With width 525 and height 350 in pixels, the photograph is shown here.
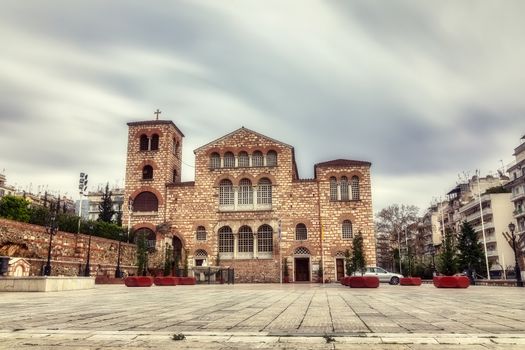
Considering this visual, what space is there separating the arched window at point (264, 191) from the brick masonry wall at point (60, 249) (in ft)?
44.3

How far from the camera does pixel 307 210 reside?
136 feet

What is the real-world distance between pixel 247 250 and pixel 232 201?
5175 mm

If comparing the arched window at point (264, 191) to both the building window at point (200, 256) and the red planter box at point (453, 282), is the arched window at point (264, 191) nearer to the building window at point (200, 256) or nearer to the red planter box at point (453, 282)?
the building window at point (200, 256)

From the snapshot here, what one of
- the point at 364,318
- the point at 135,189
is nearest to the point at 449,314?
the point at 364,318

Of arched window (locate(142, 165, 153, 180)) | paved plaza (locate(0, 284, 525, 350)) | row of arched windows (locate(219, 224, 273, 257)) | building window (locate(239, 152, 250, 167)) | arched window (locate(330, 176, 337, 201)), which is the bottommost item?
paved plaza (locate(0, 284, 525, 350))

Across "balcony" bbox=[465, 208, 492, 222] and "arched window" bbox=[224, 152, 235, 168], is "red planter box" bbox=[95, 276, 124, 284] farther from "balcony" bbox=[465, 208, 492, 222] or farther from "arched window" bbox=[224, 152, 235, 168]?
"balcony" bbox=[465, 208, 492, 222]

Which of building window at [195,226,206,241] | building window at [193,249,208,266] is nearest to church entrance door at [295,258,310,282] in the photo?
building window at [193,249,208,266]

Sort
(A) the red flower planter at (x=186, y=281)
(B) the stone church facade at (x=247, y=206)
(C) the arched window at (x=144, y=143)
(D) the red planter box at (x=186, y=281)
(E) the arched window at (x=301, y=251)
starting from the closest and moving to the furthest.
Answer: (A) the red flower planter at (x=186, y=281) → (D) the red planter box at (x=186, y=281) → (B) the stone church facade at (x=247, y=206) → (E) the arched window at (x=301, y=251) → (C) the arched window at (x=144, y=143)

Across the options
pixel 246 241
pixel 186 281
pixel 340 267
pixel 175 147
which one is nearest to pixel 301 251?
pixel 340 267

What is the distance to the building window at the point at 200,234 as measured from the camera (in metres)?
41.8

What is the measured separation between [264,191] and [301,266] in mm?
8267

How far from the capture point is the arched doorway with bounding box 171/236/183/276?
39.8 metres

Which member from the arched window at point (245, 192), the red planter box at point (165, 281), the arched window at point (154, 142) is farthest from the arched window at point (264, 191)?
the red planter box at point (165, 281)

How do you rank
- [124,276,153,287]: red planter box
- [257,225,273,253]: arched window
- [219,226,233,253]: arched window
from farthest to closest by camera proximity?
[219,226,233,253]: arched window → [257,225,273,253]: arched window → [124,276,153,287]: red planter box
